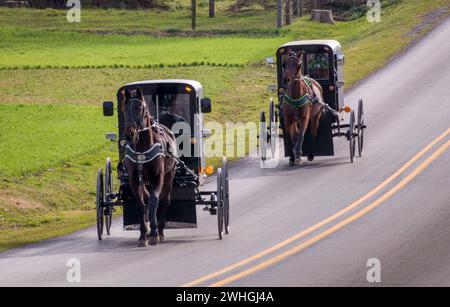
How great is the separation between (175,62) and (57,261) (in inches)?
1262

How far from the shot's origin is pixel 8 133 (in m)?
38.7

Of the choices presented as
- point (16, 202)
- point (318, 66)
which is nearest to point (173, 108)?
point (16, 202)

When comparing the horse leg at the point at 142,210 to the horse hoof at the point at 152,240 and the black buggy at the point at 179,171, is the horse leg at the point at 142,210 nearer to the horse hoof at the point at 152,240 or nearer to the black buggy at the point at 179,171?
the horse hoof at the point at 152,240

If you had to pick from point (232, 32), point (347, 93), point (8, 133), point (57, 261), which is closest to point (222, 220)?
point (57, 261)

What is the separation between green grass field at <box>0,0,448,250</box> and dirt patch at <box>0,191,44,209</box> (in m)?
0.02

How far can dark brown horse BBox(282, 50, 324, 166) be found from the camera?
31.7 meters

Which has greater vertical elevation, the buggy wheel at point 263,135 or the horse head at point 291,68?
the horse head at point 291,68

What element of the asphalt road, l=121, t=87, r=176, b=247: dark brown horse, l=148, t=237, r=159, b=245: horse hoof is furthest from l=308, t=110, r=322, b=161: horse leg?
l=148, t=237, r=159, b=245: horse hoof

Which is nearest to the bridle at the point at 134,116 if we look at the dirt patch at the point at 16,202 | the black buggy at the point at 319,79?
the dirt patch at the point at 16,202

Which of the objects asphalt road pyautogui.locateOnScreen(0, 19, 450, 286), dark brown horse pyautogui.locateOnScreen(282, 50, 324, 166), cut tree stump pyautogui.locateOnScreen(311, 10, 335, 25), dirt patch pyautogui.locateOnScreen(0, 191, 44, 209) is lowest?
dirt patch pyautogui.locateOnScreen(0, 191, 44, 209)

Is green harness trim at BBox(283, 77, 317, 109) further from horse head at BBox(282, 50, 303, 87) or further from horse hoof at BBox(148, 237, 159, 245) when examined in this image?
horse hoof at BBox(148, 237, 159, 245)

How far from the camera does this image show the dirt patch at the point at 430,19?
58306 millimetres

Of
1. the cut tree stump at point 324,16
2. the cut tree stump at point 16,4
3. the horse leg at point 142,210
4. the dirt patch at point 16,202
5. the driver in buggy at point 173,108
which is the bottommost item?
the dirt patch at point 16,202

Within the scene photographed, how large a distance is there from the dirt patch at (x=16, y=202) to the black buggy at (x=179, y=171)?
458cm
